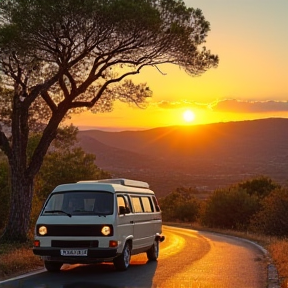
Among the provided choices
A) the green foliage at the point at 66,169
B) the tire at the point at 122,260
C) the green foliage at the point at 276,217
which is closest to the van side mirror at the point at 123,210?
the tire at the point at 122,260

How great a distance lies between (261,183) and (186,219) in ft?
38.3

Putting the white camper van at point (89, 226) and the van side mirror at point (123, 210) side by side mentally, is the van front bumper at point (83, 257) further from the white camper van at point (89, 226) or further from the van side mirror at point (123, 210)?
the van side mirror at point (123, 210)

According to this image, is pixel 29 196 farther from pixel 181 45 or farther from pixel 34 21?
pixel 181 45

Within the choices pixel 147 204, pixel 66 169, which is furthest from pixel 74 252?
pixel 66 169

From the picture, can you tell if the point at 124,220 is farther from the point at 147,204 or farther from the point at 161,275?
the point at 147,204

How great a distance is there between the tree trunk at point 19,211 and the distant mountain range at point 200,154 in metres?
90.3

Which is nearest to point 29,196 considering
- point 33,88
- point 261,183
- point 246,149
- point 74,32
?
point 33,88

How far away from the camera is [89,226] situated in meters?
14.0

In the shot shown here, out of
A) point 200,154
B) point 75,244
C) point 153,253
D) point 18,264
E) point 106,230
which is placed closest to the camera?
point 75,244

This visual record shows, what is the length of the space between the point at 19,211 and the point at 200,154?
448 ft

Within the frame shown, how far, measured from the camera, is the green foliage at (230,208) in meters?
56.0

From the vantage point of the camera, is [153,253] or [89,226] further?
[153,253]

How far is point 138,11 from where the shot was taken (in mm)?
21375

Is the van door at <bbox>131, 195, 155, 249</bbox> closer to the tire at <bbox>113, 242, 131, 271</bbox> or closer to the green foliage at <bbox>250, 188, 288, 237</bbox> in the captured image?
the tire at <bbox>113, 242, 131, 271</bbox>
